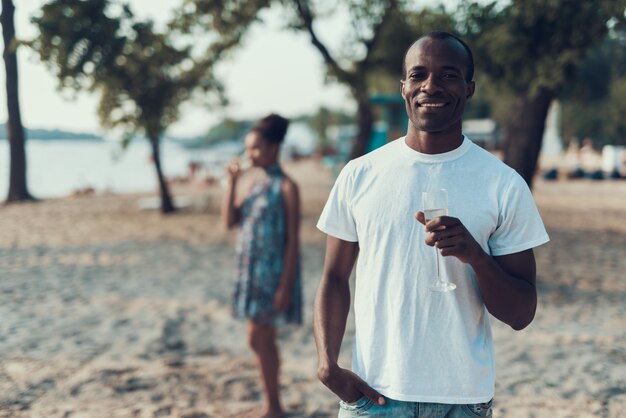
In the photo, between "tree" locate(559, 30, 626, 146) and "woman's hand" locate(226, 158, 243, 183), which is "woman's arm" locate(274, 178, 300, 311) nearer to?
"woman's hand" locate(226, 158, 243, 183)

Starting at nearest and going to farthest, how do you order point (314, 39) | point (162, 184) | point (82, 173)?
point (314, 39) → point (162, 184) → point (82, 173)

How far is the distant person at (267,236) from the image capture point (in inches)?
159

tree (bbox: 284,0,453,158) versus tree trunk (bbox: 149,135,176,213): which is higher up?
tree (bbox: 284,0,453,158)

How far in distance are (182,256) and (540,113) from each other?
591 centimetres

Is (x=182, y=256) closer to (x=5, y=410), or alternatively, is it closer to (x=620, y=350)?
(x=5, y=410)

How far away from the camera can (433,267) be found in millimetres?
1798

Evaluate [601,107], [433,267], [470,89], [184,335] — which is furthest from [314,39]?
[601,107]

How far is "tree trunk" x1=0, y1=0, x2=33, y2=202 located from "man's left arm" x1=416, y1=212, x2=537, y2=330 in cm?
941

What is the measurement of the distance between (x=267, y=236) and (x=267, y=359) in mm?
868

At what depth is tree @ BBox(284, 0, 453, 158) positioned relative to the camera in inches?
593

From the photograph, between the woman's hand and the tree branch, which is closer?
the woman's hand

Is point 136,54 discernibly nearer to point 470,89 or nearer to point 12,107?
point 12,107

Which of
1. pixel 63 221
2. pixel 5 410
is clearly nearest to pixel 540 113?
pixel 5 410

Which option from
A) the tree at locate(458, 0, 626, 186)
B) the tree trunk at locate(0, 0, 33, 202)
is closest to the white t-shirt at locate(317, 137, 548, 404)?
the tree at locate(458, 0, 626, 186)
